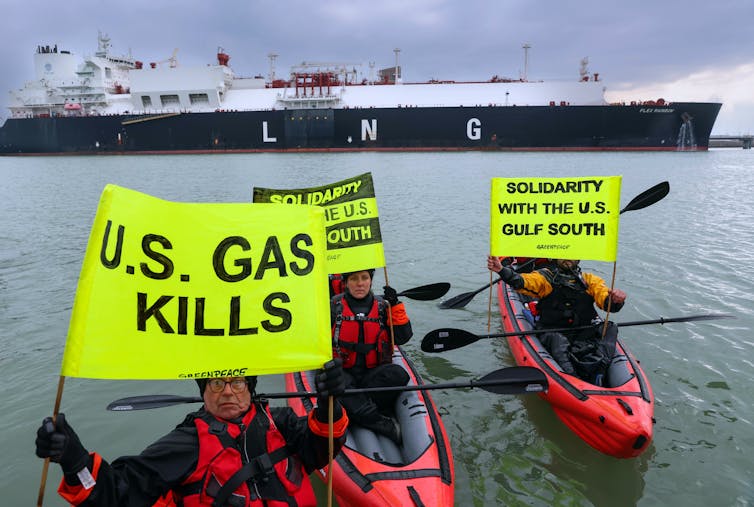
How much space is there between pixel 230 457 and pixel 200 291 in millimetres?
971

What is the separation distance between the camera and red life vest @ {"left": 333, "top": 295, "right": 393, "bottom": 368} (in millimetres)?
4785

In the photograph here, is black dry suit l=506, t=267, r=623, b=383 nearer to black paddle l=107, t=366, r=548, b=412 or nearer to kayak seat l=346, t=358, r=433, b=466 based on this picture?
black paddle l=107, t=366, r=548, b=412

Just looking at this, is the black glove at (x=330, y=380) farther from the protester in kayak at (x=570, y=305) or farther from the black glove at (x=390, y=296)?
the protester in kayak at (x=570, y=305)

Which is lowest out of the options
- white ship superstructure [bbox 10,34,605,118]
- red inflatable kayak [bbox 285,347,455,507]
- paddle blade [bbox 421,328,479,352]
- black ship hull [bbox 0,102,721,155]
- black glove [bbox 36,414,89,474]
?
red inflatable kayak [bbox 285,347,455,507]

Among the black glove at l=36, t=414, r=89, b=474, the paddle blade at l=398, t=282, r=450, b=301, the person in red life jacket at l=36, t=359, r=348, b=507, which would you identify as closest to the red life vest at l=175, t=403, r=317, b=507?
the person in red life jacket at l=36, t=359, r=348, b=507

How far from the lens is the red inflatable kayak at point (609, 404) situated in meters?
4.45

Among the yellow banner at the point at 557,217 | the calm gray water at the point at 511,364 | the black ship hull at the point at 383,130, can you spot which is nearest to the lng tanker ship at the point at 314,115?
the black ship hull at the point at 383,130

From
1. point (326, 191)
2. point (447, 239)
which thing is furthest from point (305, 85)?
point (326, 191)

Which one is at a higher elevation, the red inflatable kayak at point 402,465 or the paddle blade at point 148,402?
the paddle blade at point 148,402

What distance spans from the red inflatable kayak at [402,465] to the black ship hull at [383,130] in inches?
1854

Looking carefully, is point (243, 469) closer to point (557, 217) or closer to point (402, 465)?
point (402, 465)

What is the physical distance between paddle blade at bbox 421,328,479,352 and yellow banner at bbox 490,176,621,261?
1248 millimetres

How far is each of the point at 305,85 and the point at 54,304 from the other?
47.2 metres

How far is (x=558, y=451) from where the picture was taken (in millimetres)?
4996
